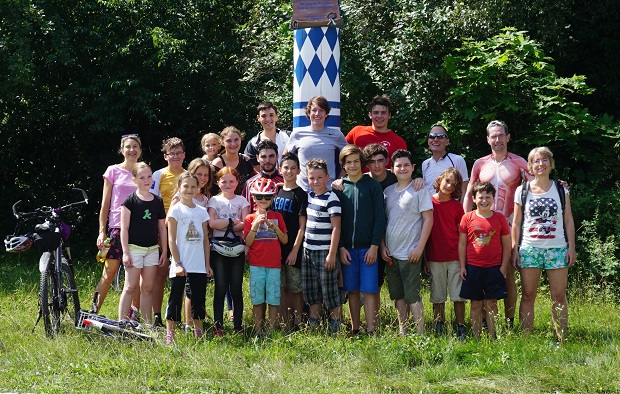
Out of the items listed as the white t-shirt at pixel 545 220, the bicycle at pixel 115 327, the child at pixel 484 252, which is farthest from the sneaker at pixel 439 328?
the bicycle at pixel 115 327

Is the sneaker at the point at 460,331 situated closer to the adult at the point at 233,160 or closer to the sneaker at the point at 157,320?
the adult at the point at 233,160

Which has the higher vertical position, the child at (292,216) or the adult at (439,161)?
the adult at (439,161)

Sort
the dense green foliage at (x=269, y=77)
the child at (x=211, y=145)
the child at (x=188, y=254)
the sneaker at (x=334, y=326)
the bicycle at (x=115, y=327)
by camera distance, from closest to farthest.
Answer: the bicycle at (x=115, y=327)
the child at (x=188, y=254)
the sneaker at (x=334, y=326)
the child at (x=211, y=145)
the dense green foliage at (x=269, y=77)

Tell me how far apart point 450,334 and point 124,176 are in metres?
3.39

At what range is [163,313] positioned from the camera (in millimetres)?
Result: 8297

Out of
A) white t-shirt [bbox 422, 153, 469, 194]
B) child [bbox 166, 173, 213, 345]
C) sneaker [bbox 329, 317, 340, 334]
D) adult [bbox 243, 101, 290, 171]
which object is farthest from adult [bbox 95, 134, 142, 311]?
white t-shirt [bbox 422, 153, 469, 194]

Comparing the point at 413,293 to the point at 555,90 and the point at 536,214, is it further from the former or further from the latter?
the point at 555,90

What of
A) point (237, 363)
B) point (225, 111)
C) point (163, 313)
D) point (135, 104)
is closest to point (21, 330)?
point (163, 313)

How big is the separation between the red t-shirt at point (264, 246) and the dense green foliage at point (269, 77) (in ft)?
14.2

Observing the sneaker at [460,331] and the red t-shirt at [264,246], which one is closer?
the sneaker at [460,331]

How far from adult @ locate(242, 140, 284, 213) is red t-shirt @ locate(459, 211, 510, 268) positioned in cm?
177

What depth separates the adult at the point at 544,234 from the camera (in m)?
6.79

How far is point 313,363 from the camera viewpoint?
237 inches

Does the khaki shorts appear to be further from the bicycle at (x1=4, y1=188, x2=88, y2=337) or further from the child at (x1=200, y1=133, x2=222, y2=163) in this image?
the bicycle at (x1=4, y1=188, x2=88, y2=337)
